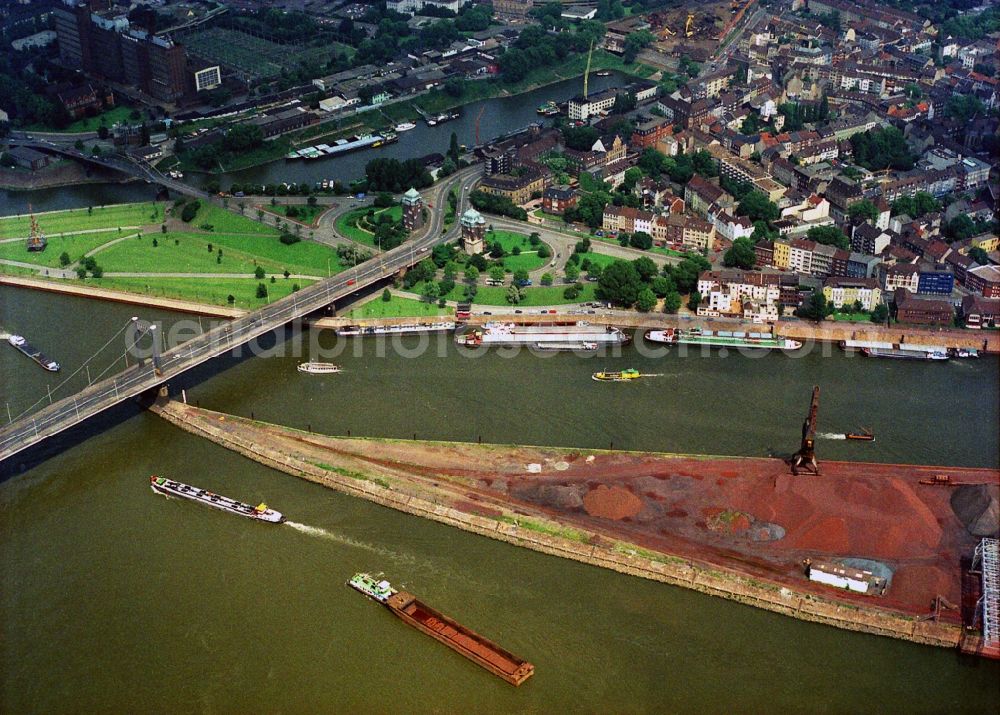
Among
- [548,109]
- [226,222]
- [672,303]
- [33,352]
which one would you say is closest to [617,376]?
[672,303]

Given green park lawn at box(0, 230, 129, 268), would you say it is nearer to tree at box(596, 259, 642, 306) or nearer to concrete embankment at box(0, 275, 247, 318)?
concrete embankment at box(0, 275, 247, 318)

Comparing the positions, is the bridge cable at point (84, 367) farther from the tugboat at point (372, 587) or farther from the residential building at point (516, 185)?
the residential building at point (516, 185)

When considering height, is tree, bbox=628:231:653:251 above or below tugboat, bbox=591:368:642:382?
above

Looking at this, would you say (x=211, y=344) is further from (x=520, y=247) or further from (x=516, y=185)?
(x=516, y=185)

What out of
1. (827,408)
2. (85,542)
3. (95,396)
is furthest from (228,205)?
(827,408)

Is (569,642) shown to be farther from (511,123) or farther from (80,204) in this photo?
(511,123)

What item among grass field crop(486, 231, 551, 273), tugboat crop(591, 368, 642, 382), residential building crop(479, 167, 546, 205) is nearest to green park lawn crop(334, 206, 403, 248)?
residential building crop(479, 167, 546, 205)
